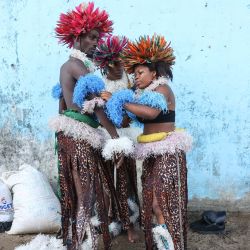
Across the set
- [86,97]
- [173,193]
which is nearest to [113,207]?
[173,193]

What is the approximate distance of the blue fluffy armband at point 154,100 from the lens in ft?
11.5

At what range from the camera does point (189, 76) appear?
195 inches

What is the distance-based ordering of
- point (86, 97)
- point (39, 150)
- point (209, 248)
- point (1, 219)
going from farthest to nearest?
point (39, 150), point (1, 219), point (209, 248), point (86, 97)

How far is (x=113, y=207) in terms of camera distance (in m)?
4.44

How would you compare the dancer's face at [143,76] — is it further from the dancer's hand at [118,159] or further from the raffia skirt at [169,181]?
the dancer's hand at [118,159]

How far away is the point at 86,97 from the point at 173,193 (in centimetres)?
101

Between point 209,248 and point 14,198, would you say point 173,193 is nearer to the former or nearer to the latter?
point 209,248

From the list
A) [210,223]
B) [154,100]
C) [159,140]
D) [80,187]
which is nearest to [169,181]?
[159,140]

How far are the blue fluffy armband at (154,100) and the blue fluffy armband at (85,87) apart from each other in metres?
0.36

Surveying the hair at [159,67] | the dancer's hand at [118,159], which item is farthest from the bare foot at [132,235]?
the hair at [159,67]

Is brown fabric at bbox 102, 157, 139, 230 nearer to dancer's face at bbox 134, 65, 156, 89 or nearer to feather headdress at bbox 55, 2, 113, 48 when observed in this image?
dancer's face at bbox 134, 65, 156, 89

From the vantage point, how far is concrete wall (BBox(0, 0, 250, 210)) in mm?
4867

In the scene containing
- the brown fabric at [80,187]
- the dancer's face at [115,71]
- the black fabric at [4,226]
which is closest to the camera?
the brown fabric at [80,187]

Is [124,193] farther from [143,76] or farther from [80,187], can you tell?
[143,76]
